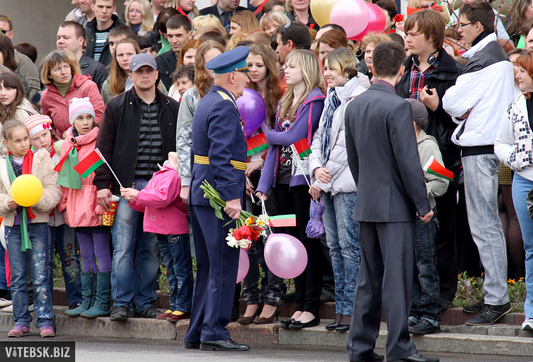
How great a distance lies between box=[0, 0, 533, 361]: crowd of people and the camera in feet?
18.6

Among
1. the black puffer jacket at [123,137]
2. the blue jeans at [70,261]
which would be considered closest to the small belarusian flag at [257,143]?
the black puffer jacket at [123,137]

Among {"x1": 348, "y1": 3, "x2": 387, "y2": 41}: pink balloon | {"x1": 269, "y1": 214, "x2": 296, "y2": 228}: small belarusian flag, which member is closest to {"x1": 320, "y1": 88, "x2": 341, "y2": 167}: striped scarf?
{"x1": 269, "y1": 214, "x2": 296, "y2": 228}: small belarusian flag

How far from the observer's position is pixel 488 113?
649 cm

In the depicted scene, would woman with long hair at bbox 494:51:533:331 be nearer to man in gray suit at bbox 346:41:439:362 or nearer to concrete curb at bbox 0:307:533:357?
concrete curb at bbox 0:307:533:357

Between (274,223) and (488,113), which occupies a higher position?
(488,113)

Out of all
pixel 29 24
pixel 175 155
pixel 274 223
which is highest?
pixel 29 24

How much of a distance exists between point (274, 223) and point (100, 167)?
200 cm

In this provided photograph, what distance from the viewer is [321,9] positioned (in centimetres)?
957

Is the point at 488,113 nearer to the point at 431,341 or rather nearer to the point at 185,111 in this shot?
the point at 431,341

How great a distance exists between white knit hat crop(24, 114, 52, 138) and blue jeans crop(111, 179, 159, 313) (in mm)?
1160

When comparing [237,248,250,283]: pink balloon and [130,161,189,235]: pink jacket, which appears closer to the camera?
[237,248,250,283]: pink balloon

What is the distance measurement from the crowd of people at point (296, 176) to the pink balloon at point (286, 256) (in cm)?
33

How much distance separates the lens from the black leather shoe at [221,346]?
6.30 m

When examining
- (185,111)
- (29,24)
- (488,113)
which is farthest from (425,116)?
(29,24)
